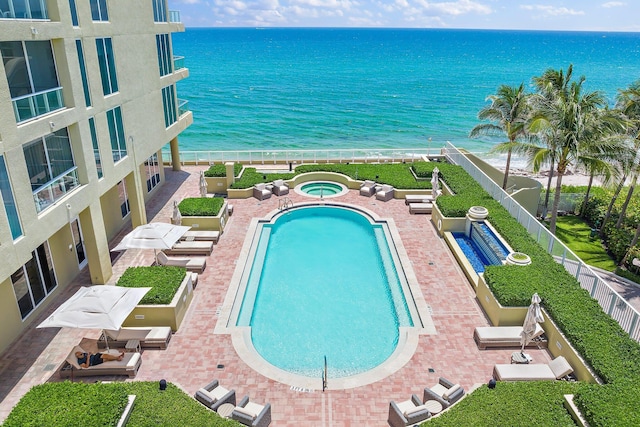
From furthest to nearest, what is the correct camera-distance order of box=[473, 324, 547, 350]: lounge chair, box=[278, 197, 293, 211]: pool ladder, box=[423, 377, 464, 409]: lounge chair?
box=[278, 197, 293, 211]: pool ladder → box=[473, 324, 547, 350]: lounge chair → box=[423, 377, 464, 409]: lounge chair

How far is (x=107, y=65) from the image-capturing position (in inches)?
690

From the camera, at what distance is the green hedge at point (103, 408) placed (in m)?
9.70

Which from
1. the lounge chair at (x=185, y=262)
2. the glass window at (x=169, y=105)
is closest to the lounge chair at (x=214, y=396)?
the lounge chair at (x=185, y=262)

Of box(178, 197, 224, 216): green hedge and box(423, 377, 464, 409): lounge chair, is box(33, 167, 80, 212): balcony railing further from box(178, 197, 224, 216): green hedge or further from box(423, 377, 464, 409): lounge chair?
box(423, 377, 464, 409): lounge chair

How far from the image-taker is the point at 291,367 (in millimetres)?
13336

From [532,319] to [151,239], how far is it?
13.4m

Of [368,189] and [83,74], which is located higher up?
[83,74]

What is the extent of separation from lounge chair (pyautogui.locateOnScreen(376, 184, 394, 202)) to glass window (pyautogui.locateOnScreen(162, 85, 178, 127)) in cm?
1286

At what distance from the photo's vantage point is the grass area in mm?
22109

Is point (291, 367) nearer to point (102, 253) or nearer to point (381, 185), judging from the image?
point (102, 253)

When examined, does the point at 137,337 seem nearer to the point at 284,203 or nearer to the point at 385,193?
the point at 284,203

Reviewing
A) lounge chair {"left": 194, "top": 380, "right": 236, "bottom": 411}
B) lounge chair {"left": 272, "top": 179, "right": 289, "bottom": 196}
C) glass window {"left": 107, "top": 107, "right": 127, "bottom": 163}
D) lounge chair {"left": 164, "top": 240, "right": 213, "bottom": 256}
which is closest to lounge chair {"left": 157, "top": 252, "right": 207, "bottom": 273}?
lounge chair {"left": 164, "top": 240, "right": 213, "bottom": 256}

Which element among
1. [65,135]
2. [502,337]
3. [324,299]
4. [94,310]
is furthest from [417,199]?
[94,310]

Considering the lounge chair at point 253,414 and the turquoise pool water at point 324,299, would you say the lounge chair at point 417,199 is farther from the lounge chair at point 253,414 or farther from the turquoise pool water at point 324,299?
the lounge chair at point 253,414
